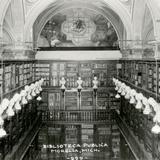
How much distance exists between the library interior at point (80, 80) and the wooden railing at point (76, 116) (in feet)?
0.19

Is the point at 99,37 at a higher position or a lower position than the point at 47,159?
higher

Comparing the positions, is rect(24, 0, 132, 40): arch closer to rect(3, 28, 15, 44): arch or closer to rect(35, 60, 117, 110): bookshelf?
rect(3, 28, 15, 44): arch

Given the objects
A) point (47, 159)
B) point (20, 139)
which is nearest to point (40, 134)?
point (20, 139)

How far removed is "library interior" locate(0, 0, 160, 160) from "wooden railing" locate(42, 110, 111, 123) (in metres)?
0.06

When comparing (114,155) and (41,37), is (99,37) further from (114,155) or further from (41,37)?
(114,155)

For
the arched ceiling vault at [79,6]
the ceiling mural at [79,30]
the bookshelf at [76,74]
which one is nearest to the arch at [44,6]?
the arched ceiling vault at [79,6]

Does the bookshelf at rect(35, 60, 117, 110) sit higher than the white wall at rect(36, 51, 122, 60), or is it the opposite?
the white wall at rect(36, 51, 122, 60)

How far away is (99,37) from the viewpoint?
848 inches

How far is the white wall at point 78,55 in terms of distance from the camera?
2084 cm

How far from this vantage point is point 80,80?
18719mm

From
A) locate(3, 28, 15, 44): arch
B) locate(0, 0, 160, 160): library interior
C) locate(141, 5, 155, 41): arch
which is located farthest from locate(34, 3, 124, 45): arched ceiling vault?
locate(141, 5, 155, 41): arch

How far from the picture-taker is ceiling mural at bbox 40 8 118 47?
21.4 m

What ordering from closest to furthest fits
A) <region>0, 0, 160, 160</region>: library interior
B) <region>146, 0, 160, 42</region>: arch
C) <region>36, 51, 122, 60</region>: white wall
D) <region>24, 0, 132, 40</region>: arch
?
<region>0, 0, 160, 160</region>: library interior, <region>146, 0, 160, 42</region>: arch, <region>24, 0, 132, 40</region>: arch, <region>36, 51, 122, 60</region>: white wall

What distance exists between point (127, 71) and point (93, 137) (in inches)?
207
